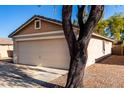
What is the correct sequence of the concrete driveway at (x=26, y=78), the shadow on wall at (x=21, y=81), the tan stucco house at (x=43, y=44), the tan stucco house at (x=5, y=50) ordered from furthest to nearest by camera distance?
the tan stucco house at (x=5, y=50) → the tan stucco house at (x=43, y=44) → the concrete driveway at (x=26, y=78) → the shadow on wall at (x=21, y=81)

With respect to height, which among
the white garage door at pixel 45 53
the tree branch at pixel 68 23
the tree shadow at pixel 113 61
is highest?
the tree branch at pixel 68 23

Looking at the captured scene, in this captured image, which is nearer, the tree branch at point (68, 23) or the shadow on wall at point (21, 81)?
the tree branch at point (68, 23)

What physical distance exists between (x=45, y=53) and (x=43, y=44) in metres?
0.83

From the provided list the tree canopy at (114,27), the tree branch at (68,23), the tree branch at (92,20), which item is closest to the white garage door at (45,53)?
the tree branch at (68,23)

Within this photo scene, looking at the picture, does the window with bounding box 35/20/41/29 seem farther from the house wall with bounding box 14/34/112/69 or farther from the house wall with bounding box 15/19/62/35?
the house wall with bounding box 14/34/112/69

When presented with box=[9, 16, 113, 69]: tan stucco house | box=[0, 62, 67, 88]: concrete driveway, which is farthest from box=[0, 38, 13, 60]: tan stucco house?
box=[0, 62, 67, 88]: concrete driveway

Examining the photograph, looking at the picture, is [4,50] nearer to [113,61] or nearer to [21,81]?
[113,61]

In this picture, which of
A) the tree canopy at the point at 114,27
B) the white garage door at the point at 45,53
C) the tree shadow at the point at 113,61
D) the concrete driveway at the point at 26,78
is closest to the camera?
the concrete driveway at the point at 26,78

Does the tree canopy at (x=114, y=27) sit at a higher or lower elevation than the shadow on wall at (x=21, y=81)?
higher

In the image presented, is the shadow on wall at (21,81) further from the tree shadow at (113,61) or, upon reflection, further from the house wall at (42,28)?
the tree shadow at (113,61)

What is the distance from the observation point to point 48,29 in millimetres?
13703

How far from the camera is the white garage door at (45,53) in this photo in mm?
12727
